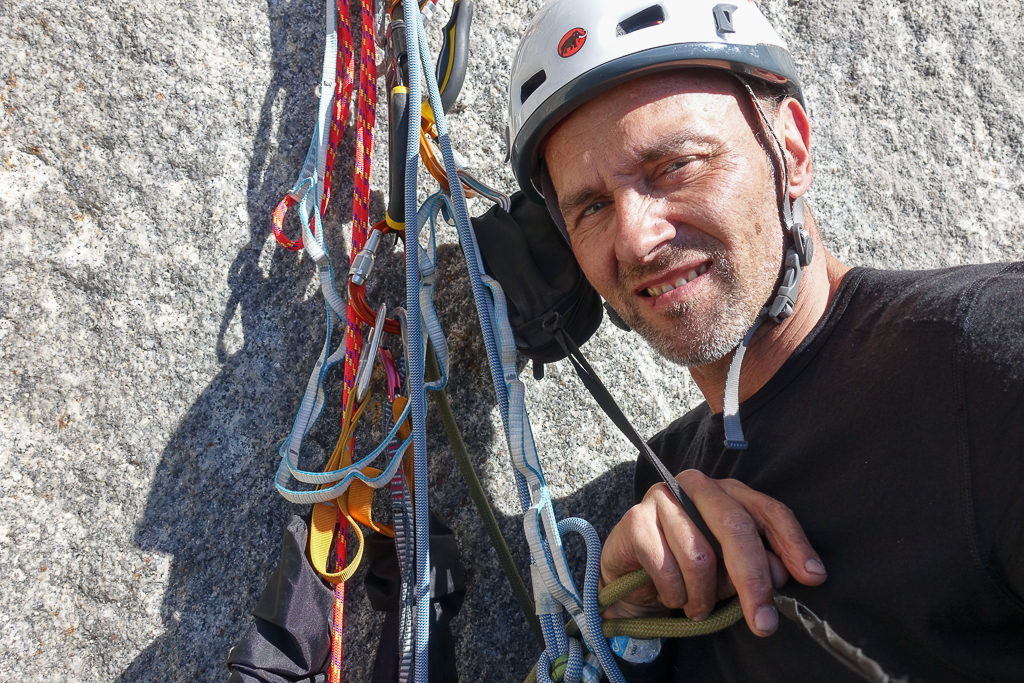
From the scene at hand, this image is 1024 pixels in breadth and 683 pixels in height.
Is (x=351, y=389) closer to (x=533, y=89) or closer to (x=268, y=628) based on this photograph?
(x=268, y=628)

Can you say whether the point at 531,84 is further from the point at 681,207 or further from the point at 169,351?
the point at 169,351

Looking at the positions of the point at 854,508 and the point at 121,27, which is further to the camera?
the point at 121,27

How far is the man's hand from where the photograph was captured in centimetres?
142

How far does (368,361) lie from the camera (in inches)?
76.2

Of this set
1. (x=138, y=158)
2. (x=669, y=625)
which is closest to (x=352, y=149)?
(x=138, y=158)

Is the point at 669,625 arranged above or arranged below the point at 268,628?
below

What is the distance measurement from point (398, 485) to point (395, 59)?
1164 millimetres

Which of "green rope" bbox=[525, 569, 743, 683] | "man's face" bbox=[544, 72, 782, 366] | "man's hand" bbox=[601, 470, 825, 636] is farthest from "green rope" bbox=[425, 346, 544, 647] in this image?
"man's face" bbox=[544, 72, 782, 366]

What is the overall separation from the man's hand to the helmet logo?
1.09m

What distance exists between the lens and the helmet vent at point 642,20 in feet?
6.15

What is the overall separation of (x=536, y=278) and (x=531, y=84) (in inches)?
20.5

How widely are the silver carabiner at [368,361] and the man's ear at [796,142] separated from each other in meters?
1.13

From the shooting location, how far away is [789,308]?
181cm

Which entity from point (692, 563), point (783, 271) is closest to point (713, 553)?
point (692, 563)
